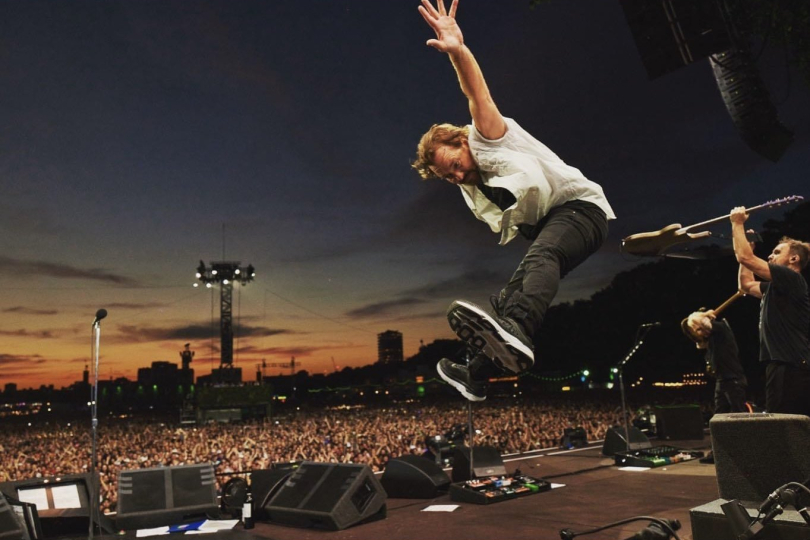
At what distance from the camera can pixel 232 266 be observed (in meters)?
38.0

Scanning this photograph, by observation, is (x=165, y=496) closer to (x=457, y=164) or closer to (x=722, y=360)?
(x=457, y=164)

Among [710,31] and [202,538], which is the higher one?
[710,31]

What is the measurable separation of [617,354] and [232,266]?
988 inches

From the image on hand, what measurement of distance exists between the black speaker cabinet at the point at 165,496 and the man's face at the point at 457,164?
4.69m

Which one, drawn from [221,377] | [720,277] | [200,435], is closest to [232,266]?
[221,377]

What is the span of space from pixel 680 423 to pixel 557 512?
5.98m

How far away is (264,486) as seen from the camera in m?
6.06

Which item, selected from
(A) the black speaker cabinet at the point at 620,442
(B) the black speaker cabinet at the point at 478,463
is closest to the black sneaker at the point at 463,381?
(B) the black speaker cabinet at the point at 478,463

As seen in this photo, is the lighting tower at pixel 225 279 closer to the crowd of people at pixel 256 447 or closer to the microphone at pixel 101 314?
the crowd of people at pixel 256 447

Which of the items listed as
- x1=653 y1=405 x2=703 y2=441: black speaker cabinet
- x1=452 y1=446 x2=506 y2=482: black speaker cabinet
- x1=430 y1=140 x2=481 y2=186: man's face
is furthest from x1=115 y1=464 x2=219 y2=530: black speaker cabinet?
x1=653 y1=405 x2=703 y2=441: black speaker cabinet

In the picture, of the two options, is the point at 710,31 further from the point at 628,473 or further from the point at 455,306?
the point at 628,473

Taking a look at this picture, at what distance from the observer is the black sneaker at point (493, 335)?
2201 millimetres

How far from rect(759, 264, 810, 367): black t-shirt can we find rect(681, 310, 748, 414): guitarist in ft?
9.54

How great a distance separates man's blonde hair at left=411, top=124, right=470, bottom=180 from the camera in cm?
258
